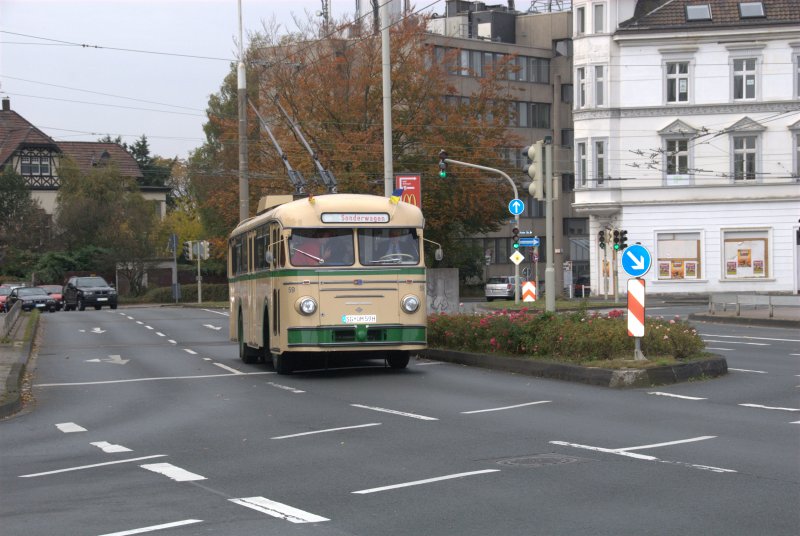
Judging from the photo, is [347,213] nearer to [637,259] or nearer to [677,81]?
[637,259]

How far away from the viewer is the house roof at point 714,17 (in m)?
59.7

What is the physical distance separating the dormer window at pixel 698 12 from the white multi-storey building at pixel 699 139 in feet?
0.17

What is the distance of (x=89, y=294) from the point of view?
6194cm

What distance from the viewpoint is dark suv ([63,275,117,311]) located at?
2437 inches

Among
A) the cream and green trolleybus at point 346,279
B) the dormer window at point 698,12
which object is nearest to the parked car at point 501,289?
the dormer window at point 698,12

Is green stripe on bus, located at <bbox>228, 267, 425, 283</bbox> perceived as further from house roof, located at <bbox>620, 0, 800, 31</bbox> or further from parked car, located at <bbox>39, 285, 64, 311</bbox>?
parked car, located at <bbox>39, 285, 64, 311</bbox>

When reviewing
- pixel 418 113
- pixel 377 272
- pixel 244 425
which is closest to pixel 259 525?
pixel 244 425

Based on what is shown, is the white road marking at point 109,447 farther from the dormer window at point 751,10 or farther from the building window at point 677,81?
the dormer window at point 751,10

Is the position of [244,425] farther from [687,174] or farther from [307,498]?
[687,174]

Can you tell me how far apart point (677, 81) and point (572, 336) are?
145ft

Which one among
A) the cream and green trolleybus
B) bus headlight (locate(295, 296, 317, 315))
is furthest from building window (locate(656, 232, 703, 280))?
bus headlight (locate(295, 296, 317, 315))

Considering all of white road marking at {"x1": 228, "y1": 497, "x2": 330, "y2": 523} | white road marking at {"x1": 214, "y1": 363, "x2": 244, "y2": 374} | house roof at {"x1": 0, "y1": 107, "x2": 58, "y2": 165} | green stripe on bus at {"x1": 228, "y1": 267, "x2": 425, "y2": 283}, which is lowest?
white road marking at {"x1": 214, "y1": 363, "x2": 244, "y2": 374}

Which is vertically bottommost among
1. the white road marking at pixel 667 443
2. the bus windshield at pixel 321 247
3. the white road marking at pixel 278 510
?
the white road marking at pixel 278 510

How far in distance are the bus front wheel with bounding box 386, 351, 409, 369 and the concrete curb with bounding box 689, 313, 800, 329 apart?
17.7 meters
